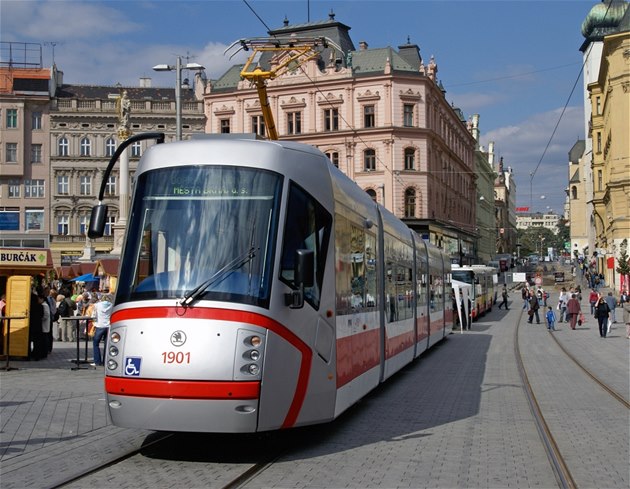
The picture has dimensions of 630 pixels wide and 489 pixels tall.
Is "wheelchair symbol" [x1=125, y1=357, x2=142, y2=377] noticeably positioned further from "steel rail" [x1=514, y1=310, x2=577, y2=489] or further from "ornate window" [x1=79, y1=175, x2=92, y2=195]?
"ornate window" [x1=79, y1=175, x2=92, y2=195]

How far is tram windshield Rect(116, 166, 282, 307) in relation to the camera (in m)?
9.00

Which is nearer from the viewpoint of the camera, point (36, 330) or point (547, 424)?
point (547, 424)

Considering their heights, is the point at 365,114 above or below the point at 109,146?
above

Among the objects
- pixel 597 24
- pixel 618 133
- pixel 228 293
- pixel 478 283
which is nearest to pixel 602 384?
pixel 228 293

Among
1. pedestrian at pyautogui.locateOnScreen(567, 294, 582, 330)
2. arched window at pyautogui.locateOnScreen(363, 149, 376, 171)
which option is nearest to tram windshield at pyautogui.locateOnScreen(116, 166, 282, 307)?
pedestrian at pyautogui.locateOnScreen(567, 294, 582, 330)

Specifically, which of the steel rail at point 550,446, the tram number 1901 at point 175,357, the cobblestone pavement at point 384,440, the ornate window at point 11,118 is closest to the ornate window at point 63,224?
the ornate window at point 11,118

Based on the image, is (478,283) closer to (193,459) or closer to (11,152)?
(11,152)

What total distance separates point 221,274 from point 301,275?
799 millimetres

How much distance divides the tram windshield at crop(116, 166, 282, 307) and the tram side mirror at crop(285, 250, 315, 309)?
310 mm

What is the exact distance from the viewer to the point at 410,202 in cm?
7044

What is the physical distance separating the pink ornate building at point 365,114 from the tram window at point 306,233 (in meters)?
57.8

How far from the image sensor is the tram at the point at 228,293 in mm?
8688

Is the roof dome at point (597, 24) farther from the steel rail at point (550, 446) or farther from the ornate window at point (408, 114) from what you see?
the steel rail at point (550, 446)

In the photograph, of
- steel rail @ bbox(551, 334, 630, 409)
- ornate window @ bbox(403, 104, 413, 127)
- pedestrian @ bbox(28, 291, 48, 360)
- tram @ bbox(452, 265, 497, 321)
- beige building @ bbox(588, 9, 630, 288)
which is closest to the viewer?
steel rail @ bbox(551, 334, 630, 409)
